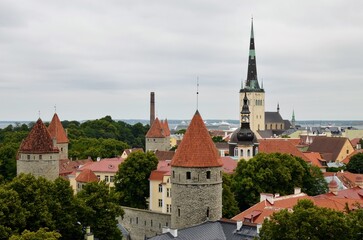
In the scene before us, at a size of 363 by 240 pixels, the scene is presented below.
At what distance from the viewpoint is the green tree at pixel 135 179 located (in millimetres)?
55375

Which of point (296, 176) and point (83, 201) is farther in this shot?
point (296, 176)

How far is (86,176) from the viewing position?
200ft

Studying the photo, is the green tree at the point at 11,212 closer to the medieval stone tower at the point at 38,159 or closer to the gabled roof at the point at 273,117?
the medieval stone tower at the point at 38,159

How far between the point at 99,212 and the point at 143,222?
9.01 metres

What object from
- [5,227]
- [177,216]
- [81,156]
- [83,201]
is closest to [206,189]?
[177,216]

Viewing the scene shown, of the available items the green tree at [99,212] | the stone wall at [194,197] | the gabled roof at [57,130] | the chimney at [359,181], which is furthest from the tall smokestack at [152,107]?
the stone wall at [194,197]

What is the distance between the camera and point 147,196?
187ft

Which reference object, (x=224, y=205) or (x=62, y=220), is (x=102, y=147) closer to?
(x=224, y=205)

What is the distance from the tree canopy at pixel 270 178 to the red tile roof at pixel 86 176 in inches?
612

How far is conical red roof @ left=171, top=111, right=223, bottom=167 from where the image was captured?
124 ft

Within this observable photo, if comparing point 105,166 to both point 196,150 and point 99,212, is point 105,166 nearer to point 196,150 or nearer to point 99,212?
point 99,212

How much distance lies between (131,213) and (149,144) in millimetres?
44262

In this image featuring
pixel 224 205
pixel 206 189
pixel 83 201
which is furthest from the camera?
pixel 224 205

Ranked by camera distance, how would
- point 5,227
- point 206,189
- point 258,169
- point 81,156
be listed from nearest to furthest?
point 5,227
point 206,189
point 258,169
point 81,156
